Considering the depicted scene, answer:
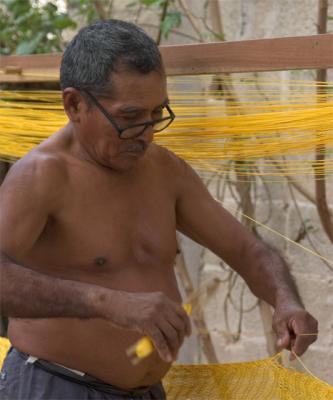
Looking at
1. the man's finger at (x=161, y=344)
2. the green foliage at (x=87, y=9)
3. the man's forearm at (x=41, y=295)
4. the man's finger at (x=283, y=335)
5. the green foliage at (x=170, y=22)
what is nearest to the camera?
the man's finger at (x=161, y=344)

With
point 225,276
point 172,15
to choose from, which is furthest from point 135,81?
point 225,276

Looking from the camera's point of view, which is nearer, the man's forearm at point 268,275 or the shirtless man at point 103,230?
the shirtless man at point 103,230

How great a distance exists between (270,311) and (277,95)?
1377 millimetres

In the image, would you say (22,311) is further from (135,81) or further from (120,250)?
(135,81)

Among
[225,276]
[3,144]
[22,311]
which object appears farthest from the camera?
[225,276]

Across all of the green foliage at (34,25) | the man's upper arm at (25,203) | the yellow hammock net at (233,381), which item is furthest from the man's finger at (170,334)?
the green foliage at (34,25)

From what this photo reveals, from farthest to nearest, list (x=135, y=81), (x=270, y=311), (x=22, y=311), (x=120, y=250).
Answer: (x=270, y=311) → (x=120, y=250) → (x=135, y=81) → (x=22, y=311)

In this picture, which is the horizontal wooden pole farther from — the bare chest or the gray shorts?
the gray shorts

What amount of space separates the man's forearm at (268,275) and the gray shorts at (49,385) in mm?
424

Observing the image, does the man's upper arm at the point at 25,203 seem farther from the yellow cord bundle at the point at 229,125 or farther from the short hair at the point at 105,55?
the yellow cord bundle at the point at 229,125

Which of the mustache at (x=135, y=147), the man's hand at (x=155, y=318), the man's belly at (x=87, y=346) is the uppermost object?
the mustache at (x=135, y=147)

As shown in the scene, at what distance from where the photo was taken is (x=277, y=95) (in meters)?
2.30

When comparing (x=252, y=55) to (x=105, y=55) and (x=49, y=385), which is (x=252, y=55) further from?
(x=49, y=385)

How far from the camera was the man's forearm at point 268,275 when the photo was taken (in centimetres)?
217
